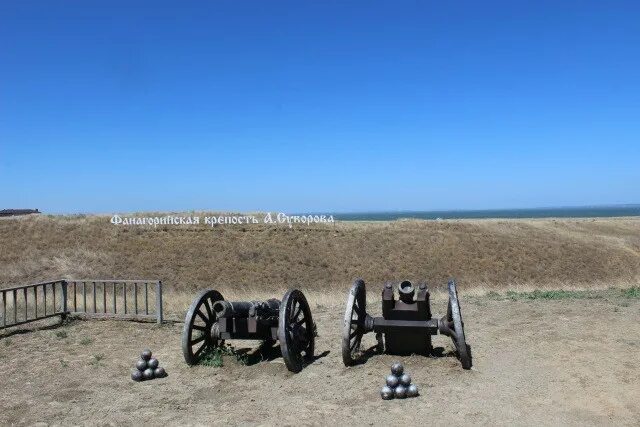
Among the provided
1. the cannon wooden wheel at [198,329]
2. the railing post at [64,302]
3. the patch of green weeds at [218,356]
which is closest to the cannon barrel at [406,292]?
the patch of green weeds at [218,356]

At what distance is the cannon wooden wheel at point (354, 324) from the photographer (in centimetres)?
796

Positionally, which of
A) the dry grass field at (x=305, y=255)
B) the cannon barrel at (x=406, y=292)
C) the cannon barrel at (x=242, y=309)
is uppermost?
the cannon barrel at (x=406, y=292)

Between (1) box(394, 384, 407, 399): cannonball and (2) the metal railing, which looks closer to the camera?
(1) box(394, 384, 407, 399): cannonball

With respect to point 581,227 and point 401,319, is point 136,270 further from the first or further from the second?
point 581,227

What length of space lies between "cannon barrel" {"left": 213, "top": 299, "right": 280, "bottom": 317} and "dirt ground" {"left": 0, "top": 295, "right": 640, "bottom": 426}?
79 cm

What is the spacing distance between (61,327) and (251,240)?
2831 centimetres

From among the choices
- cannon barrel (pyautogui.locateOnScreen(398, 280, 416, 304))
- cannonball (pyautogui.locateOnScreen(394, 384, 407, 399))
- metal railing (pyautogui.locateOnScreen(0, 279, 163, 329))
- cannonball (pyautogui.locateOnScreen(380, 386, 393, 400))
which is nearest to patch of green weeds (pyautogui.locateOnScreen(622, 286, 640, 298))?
cannon barrel (pyautogui.locateOnScreen(398, 280, 416, 304))

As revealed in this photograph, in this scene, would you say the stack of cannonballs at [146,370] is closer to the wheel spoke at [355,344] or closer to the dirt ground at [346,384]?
the dirt ground at [346,384]

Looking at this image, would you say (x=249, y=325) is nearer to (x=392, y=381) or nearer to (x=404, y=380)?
(x=392, y=381)

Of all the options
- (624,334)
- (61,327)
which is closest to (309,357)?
(624,334)

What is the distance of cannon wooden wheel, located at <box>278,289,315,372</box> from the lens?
25.5 feet

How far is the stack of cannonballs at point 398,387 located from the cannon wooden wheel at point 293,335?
1.64 m

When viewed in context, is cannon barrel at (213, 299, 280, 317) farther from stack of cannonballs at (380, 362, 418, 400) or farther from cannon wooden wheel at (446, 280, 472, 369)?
cannon wooden wheel at (446, 280, 472, 369)

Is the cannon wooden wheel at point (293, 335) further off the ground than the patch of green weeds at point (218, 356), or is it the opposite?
the cannon wooden wheel at point (293, 335)
